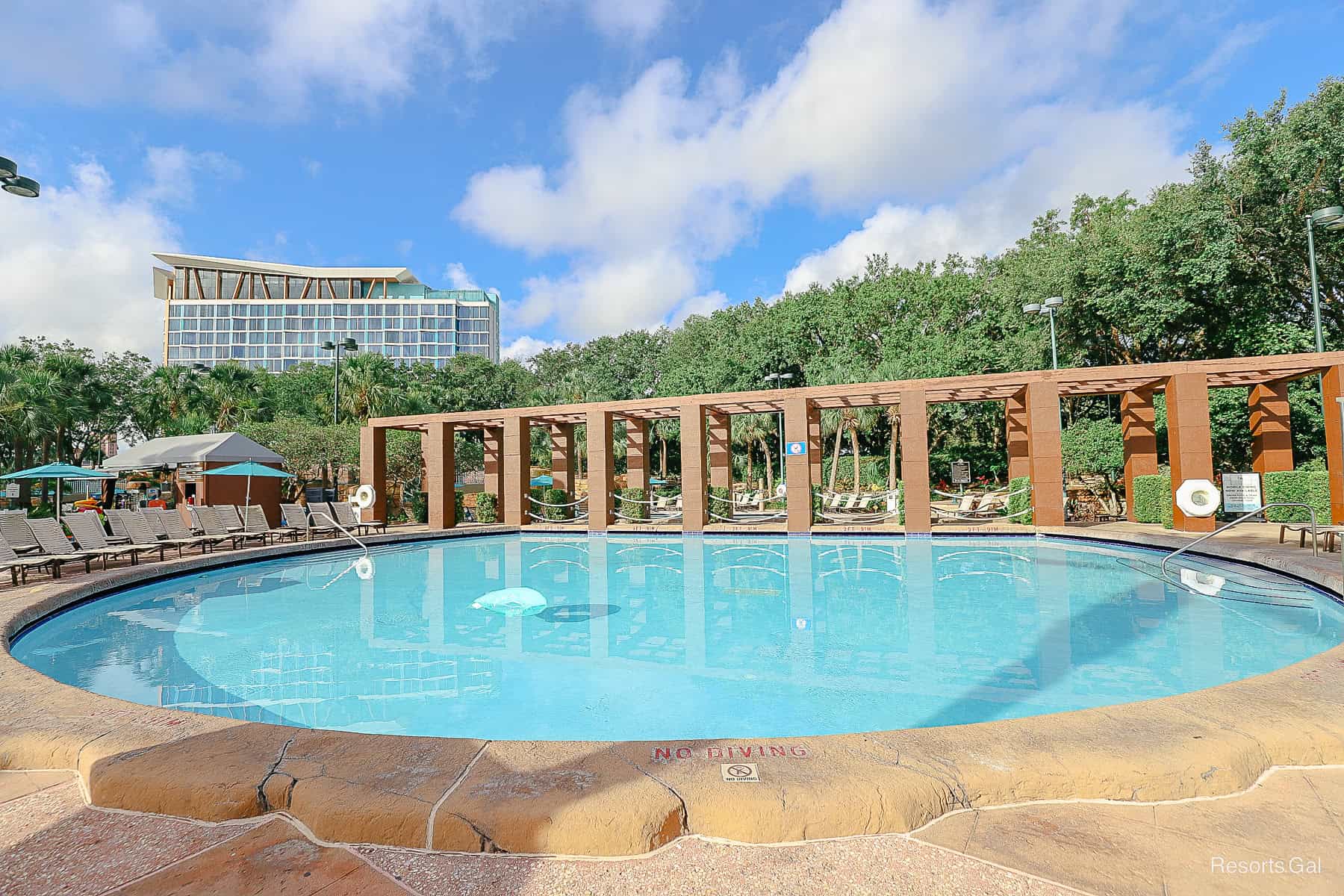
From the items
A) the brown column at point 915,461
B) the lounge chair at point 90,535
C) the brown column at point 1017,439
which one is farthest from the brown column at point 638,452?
the lounge chair at point 90,535

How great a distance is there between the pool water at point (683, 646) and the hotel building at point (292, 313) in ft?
281

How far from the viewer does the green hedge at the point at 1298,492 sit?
14.8 meters

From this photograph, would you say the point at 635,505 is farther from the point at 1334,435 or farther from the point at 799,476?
the point at 1334,435

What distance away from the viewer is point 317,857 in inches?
91.9

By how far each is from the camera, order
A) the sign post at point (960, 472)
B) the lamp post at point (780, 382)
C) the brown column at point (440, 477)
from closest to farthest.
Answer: the brown column at point (440, 477)
the sign post at point (960, 472)
the lamp post at point (780, 382)

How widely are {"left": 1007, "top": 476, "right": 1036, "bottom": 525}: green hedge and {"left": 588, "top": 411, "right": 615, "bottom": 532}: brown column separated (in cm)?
1130

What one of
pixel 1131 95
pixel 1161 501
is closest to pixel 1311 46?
pixel 1131 95

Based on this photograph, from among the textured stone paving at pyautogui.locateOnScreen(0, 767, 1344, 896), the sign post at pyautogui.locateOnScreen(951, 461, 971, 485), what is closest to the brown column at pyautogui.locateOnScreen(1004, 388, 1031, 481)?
the sign post at pyautogui.locateOnScreen(951, 461, 971, 485)

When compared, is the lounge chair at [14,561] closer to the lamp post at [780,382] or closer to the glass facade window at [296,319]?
the lamp post at [780,382]

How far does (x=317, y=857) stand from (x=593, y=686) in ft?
11.9

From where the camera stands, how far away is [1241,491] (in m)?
15.0

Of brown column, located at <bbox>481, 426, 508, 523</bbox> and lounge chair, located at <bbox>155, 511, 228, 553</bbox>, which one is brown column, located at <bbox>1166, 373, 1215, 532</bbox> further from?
brown column, located at <bbox>481, 426, 508, 523</bbox>

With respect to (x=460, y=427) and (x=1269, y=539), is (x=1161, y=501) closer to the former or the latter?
(x=1269, y=539)

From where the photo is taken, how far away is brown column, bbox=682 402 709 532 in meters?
19.5
